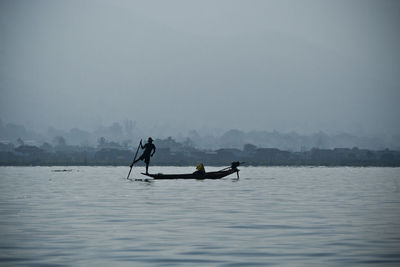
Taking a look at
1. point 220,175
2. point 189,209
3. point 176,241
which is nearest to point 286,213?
point 189,209

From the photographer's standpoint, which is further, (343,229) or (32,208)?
(32,208)

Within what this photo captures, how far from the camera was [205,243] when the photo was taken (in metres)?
15.7

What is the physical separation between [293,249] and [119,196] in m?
17.2

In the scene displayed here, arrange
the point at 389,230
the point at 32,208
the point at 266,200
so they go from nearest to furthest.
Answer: the point at 389,230, the point at 32,208, the point at 266,200

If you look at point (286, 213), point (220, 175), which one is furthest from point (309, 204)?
point (220, 175)

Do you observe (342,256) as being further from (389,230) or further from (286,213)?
(286,213)

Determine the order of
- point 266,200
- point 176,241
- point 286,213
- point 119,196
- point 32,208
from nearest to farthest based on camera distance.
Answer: point 176,241, point 286,213, point 32,208, point 266,200, point 119,196

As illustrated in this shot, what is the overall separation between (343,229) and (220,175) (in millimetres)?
28936

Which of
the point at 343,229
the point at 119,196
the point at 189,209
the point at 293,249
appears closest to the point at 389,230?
the point at 343,229

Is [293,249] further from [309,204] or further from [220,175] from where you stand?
[220,175]

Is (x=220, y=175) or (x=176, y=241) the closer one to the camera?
(x=176, y=241)

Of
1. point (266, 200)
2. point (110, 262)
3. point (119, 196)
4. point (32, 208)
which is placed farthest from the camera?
point (119, 196)

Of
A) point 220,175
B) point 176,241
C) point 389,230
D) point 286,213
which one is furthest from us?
point 220,175

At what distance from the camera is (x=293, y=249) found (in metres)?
14.9
